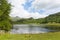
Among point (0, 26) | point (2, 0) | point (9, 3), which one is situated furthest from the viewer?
point (9, 3)

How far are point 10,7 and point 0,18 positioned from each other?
8.17 meters

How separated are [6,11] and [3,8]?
14.5 ft

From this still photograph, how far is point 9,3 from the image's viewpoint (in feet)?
225

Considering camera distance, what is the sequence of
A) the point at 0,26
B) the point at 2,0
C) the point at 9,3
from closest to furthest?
the point at 0,26 < the point at 2,0 < the point at 9,3

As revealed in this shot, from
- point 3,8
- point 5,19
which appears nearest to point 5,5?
point 3,8

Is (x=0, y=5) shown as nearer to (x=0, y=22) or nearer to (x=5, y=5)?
(x=5, y=5)

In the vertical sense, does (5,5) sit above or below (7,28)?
above

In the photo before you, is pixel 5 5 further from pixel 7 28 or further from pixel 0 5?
pixel 7 28

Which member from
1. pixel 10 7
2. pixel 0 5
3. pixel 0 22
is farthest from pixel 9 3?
pixel 0 22

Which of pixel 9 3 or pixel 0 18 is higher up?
pixel 9 3

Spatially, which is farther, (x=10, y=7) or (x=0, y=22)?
(x=10, y=7)

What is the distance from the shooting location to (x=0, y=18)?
6022 cm

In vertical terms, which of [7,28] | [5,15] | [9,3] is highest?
[9,3]

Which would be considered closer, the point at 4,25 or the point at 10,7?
the point at 4,25
